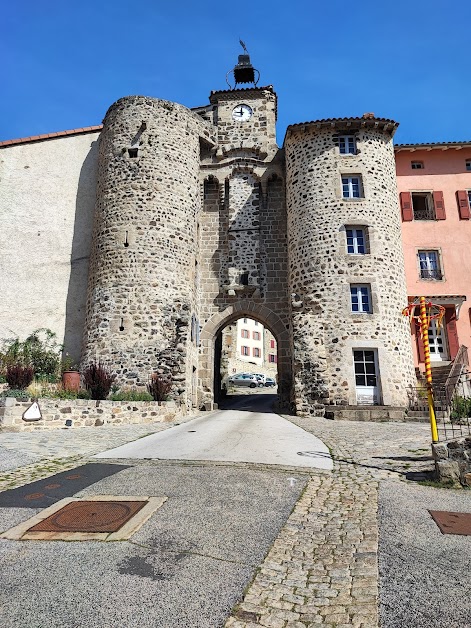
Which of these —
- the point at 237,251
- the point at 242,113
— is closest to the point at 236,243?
the point at 237,251

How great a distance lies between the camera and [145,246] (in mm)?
15805

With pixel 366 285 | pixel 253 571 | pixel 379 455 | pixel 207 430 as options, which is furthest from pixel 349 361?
pixel 253 571

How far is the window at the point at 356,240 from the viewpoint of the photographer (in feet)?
52.2

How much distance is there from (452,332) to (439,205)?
5.71 metres

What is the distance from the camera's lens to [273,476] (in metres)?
5.32

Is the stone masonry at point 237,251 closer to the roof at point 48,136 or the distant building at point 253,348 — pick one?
the roof at point 48,136

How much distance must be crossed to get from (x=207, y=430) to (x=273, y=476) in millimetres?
4912

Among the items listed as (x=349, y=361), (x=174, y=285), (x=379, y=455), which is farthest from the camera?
(x=174, y=285)

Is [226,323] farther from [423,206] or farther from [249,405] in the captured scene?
[423,206]

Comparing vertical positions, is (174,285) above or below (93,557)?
above

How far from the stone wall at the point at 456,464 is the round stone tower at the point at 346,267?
9397mm

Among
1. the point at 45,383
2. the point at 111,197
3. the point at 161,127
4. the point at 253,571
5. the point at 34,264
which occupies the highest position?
the point at 161,127

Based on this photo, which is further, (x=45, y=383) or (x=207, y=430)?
(x=45, y=383)

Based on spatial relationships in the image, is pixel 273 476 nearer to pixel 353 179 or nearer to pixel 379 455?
pixel 379 455
